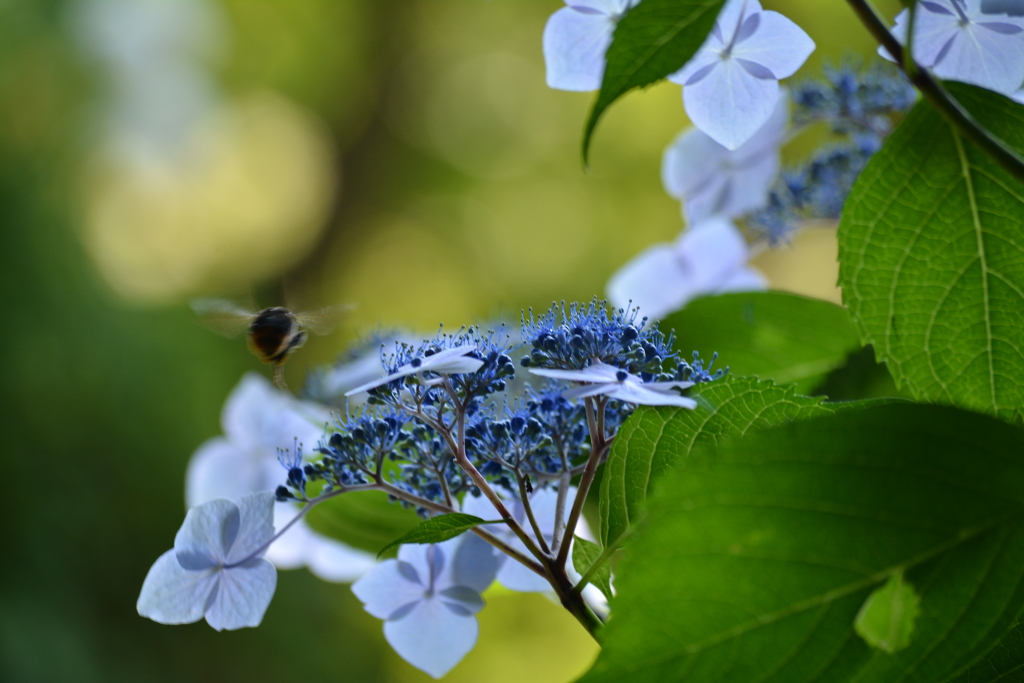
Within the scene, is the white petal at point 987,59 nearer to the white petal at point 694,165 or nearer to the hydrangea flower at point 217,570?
the white petal at point 694,165

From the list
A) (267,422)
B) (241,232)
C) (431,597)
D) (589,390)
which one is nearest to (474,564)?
(431,597)

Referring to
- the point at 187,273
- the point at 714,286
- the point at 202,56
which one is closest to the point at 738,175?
the point at 714,286

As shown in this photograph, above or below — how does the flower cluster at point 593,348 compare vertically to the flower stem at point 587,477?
above

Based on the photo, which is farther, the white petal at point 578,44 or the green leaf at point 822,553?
the white petal at point 578,44

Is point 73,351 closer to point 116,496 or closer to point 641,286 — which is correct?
point 116,496

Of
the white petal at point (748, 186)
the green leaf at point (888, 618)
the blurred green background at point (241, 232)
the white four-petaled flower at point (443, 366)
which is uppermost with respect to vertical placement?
the white petal at point (748, 186)

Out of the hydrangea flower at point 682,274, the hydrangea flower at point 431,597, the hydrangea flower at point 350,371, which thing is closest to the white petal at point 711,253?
the hydrangea flower at point 682,274

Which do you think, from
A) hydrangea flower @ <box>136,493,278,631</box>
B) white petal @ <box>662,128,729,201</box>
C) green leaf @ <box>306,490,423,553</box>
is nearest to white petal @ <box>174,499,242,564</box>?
hydrangea flower @ <box>136,493,278,631</box>

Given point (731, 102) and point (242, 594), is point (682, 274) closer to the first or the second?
point (731, 102)
